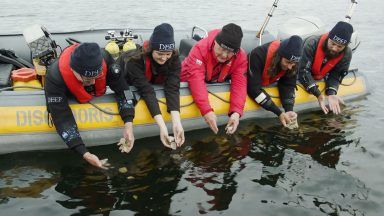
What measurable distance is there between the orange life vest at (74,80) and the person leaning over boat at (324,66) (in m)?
3.05

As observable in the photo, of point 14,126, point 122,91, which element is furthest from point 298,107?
point 14,126

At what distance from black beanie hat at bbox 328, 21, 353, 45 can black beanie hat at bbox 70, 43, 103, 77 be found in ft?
10.7

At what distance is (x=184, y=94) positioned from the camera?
563 cm

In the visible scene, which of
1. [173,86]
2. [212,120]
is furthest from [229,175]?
[173,86]

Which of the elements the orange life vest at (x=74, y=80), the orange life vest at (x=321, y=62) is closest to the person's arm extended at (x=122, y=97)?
the orange life vest at (x=74, y=80)

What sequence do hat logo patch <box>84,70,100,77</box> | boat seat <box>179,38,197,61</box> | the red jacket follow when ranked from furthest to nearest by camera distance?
boat seat <box>179,38,197,61</box> < the red jacket < hat logo patch <box>84,70,100,77</box>

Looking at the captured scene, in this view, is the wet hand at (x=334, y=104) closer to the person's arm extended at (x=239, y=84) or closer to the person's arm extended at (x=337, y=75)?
the person's arm extended at (x=337, y=75)

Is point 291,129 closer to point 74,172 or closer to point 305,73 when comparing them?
point 305,73

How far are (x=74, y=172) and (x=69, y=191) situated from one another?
39cm

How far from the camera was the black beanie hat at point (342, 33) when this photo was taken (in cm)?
557

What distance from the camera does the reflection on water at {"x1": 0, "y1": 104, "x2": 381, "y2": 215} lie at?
4188 millimetres

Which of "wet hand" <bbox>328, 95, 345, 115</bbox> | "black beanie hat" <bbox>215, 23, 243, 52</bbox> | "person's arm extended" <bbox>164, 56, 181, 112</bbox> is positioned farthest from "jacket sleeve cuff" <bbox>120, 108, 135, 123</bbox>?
"wet hand" <bbox>328, 95, 345, 115</bbox>

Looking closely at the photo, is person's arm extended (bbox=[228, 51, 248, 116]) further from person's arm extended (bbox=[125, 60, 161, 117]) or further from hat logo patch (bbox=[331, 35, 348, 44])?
hat logo patch (bbox=[331, 35, 348, 44])

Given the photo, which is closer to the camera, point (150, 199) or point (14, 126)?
point (150, 199)
